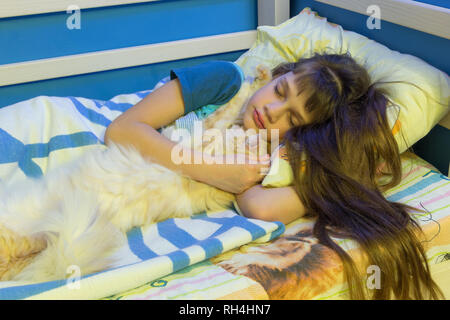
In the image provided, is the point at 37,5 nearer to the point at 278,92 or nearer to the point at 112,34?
the point at 112,34

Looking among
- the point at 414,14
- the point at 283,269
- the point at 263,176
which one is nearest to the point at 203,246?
the point at 283,269

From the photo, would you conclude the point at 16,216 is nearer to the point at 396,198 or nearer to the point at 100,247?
the point at 100,247

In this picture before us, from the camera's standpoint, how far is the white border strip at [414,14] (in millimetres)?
1049

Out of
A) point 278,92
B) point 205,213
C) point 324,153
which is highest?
point 278,92

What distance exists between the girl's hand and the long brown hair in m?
0.10

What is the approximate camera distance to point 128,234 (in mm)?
958

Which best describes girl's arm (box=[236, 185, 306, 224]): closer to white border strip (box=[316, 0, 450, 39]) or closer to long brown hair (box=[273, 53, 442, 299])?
long brown hair (box=[273, 53, 442, 299])

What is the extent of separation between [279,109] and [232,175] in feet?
0.69

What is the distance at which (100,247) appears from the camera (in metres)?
0.84

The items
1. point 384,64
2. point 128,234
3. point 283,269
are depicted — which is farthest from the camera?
point 384,64

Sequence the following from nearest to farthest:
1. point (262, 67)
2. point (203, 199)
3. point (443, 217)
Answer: point (443, 217), point (203, 199), point (262, 67)

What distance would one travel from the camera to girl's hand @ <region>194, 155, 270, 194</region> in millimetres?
1045
